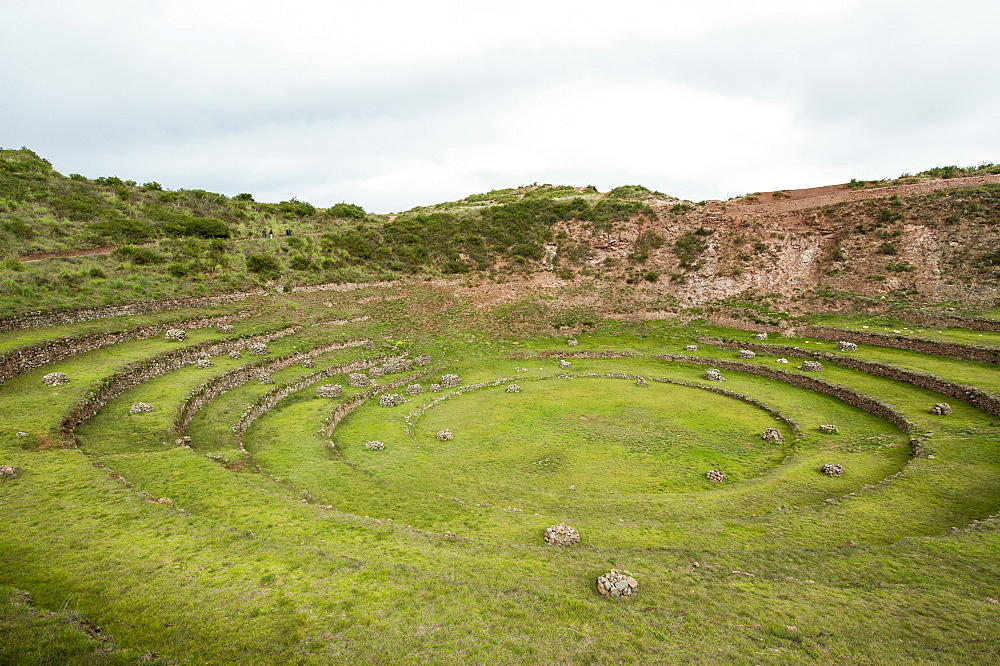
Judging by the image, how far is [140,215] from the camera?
48906mm

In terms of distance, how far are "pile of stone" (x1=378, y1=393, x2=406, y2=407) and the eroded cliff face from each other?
35144 millimetres

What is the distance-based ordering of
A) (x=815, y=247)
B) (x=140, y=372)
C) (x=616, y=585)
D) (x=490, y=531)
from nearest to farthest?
1. (x=616, y=585)
2. (x=490, y=531)
3. (x=140, y=372)
4. (x=815, y=247)

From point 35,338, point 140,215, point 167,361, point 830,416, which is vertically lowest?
point 830,416

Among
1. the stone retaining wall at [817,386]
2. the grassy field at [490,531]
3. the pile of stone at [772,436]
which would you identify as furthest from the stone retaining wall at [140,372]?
the stone retaining wall at [817,386]

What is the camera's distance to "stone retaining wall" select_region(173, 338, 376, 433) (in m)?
21.3

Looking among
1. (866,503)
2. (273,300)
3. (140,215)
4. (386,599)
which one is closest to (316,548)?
(386,599)

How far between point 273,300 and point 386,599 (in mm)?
38102

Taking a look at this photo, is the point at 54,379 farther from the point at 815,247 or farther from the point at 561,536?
the point at 815,247

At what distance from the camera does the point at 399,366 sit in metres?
34.0

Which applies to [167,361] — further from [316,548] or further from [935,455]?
[935,455]

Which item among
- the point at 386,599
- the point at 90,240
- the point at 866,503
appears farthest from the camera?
the point at 90,240

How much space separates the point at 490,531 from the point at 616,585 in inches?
189

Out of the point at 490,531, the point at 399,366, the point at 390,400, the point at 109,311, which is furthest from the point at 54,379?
the point at 490,531

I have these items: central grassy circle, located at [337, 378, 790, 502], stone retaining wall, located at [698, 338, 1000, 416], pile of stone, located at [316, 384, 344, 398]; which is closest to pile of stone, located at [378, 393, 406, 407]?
central grassy circle, located at [337, 378, 790, 502]
